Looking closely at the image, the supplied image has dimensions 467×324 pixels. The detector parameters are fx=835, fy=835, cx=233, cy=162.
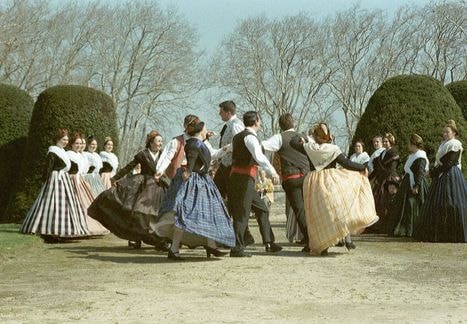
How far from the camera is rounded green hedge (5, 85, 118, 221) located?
16078mm

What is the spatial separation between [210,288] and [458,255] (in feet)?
14.2

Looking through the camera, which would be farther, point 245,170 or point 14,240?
Result: point 14,240

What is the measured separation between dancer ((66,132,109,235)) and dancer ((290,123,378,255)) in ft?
13.9

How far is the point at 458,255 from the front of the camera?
10.4 meters

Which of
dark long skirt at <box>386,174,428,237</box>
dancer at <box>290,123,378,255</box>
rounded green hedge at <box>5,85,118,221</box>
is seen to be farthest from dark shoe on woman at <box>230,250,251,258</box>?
rounded green hedge at <box>5,85,118,221</box>

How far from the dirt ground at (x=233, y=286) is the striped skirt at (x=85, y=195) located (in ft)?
6.46

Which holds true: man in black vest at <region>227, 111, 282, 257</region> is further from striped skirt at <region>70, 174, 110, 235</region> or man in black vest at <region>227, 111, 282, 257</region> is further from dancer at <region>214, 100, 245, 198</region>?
striped skirt at <region>70, 174, 110, 235</region>

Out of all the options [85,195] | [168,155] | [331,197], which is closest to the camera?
[331,197]

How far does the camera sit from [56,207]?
12.5 m

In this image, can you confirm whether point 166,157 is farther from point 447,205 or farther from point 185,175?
point 447,205

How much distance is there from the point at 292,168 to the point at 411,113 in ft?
18.9

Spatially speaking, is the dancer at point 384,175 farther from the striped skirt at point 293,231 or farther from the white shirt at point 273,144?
the white shirt at point 273,144

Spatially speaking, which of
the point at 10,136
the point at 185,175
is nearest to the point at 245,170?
the point at 185,175

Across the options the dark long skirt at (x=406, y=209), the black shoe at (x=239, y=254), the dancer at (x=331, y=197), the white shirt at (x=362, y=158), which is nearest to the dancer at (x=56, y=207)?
the black shoe at (x=239, y=254)
